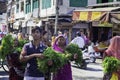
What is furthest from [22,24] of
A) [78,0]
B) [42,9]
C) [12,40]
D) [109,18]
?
[12,40]

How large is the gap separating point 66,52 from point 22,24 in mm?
46458

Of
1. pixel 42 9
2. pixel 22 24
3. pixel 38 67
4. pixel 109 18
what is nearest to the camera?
pixel 38 67

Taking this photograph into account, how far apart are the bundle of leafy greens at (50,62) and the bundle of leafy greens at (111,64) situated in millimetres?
802

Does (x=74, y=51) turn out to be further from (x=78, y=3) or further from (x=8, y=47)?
(x=78, y=3)

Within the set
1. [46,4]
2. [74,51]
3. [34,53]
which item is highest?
[34,53]

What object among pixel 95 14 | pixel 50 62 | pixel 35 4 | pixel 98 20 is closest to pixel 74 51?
pixel 50 62

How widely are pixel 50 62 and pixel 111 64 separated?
43.3 inches

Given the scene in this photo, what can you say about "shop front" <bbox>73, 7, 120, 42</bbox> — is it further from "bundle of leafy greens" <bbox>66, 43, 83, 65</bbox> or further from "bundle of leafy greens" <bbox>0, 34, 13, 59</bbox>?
"bundle of leafy greens" <bbox>66, 43, 83, 65</bbox>

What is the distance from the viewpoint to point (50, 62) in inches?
258

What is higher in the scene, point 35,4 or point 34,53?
point 34,53

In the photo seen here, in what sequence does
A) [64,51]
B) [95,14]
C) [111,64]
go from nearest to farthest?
[111,64] → [64,51] → [95,14]

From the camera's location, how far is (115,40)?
7.16 meters

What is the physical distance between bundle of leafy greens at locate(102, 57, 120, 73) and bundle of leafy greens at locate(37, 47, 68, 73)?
2.63 feet

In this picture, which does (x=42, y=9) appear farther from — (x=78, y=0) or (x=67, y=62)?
(x=67, y=62)
